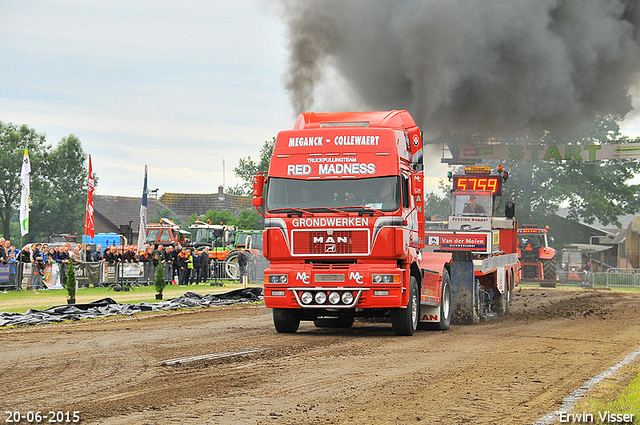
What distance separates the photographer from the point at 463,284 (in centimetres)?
1647

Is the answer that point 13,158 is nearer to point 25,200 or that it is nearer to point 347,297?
point 25,200

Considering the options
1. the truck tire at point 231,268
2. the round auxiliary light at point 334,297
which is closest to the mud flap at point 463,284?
the round auxiliary light at point 334,297

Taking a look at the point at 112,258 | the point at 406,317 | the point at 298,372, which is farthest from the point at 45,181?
the point at 298,372

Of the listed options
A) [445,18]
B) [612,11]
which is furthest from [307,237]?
[612,11]

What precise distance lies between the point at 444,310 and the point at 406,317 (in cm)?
210

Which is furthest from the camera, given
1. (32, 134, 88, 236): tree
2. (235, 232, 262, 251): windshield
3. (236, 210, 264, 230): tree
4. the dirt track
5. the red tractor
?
(236, 210, 264, 230): tree

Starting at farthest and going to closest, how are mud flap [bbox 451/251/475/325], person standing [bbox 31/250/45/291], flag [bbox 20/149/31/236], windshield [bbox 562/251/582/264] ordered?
windshield [bbox 562/251/582/264]
flag [bbox 20/149/31/236]
person standing [bbox 31/250/45/291]
mud flap [bbox 451/251/475/325]

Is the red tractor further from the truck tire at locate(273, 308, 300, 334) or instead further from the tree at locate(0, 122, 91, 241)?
the tree at locate(0, 122, 91, 241)

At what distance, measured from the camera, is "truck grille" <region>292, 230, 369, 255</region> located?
12.5 m

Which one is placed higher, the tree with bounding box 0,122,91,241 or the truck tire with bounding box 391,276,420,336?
the tree with bounding box 0,122,91,241

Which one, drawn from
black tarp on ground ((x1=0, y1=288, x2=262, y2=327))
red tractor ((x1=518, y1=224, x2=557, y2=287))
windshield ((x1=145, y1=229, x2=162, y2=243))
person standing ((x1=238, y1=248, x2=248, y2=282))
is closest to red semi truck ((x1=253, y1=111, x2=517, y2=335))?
black tarp on ground ((x1=0, y1=288, x2=262, y2=327))

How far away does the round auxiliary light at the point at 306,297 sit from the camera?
12656 mm

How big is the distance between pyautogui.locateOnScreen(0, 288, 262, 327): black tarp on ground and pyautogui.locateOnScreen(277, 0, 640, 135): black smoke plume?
589 centimetres

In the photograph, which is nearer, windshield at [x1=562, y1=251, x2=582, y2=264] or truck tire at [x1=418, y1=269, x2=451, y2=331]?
truck tire at [x1=418, y1=269, x2=451, y2=331]
